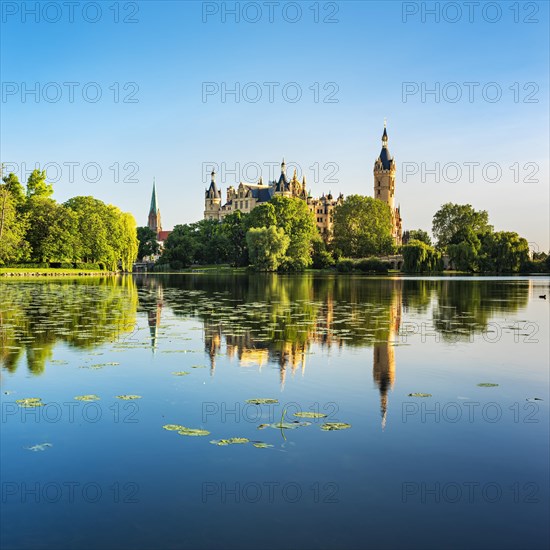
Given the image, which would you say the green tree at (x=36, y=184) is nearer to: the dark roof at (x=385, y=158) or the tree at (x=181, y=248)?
the tree at (x=181, y=248)

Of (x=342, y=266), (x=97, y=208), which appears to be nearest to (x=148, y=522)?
(x=97, y=208)

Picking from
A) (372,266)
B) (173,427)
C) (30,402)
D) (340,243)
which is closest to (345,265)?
(372,266)

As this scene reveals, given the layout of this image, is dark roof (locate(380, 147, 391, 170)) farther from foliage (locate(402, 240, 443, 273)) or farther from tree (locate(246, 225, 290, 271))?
tree (locate(246, 225, 290, 271))

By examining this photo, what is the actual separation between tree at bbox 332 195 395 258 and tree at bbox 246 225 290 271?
37.4m

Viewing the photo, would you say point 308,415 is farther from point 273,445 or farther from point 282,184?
point 282,184

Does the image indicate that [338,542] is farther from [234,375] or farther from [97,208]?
[97,208]

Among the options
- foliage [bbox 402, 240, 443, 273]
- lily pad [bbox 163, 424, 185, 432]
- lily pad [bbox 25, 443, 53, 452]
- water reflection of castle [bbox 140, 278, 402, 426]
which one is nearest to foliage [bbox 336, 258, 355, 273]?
foliage [bbox 402, 240, 443, 273]

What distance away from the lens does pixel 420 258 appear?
333 feet

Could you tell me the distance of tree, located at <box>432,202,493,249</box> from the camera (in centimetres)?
14300

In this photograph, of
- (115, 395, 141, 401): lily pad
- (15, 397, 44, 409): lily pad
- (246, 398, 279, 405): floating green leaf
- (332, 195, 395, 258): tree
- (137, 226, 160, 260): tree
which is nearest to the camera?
(15, 397, 44, 409): lily pad

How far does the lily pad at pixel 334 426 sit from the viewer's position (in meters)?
8.05

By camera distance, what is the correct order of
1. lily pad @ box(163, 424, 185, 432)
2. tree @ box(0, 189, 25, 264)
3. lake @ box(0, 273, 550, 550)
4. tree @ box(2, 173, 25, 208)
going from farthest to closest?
tree @ box(2, 173, 25, 208)
tree @ box(0, 189, 25, 264)
lily pad @ box(163, 424, 185, 432)
lake @ box(0, 273, 550, 550)

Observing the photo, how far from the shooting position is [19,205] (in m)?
83.4

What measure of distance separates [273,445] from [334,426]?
1.17 m
